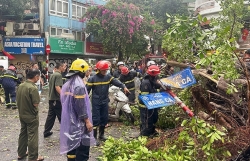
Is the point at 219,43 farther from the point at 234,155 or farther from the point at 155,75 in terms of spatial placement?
the point at 155,75

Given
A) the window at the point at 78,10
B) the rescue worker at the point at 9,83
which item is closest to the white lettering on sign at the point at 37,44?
the window at the point at 78,10

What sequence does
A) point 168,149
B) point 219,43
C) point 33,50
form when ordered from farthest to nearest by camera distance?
point 33,50
point 168,149
point 219,43

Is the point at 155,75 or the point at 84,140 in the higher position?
the point at 155,75

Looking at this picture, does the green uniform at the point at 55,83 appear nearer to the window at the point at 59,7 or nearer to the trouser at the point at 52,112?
the trouser at the point at 52,112

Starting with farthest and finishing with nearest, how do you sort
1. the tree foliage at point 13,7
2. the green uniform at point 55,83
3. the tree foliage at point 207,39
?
the tree foliage at point 13,7
the green uniform at point 55,83
the tree foliage at point 207,39

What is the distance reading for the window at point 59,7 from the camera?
2369 centimetres

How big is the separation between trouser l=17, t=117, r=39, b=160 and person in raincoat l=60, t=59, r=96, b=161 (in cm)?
88

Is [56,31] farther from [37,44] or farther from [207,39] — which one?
[207,39]

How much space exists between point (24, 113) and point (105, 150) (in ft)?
5.51

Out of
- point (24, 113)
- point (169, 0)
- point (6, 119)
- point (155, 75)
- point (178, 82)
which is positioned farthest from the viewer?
point (169, 0)

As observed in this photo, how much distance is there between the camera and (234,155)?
137 inches

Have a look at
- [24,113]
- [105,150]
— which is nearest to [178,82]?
[105,150]

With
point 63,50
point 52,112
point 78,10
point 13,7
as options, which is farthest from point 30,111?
point 78,10

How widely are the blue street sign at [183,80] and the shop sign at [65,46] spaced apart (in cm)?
1971
